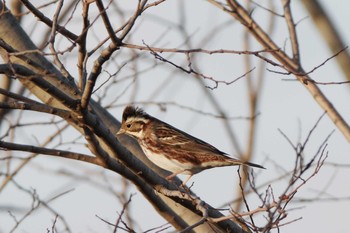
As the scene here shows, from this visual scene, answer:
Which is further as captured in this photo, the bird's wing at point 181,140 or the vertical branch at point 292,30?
the bird's wing at point 181,140

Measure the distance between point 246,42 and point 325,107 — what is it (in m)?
3.84

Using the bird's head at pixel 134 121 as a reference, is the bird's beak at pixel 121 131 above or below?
below

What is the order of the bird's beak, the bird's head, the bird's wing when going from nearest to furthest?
the bird's beak
the bird's head
the bird's wing

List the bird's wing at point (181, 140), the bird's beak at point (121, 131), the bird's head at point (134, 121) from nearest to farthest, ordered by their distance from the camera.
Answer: the bird's beak at point (121, 131), the bird's head at point (134, 121), the bird's wing at point (181, 140)

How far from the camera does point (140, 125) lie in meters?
8.52

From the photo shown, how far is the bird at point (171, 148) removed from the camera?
8.09 meters

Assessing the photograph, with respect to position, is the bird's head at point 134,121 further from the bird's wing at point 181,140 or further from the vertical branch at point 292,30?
the vertical branch at point 292,30

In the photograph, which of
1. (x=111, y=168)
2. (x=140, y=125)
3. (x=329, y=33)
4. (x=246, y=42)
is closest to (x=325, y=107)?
(x=329, y=33)

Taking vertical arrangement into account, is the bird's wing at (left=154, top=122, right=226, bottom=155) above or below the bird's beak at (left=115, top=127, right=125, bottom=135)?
above

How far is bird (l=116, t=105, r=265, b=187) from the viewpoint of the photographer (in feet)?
26.6

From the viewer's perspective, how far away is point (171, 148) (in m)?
8.57

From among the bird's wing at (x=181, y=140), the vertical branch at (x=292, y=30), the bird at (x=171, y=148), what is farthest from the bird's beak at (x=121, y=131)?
the vertical branch at (x=292, y=30)

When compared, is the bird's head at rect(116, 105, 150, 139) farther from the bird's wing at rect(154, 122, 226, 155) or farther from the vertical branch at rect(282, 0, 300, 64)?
the vertical branch at rect(282, 0, 300, 64)

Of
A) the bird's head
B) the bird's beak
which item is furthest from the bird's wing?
the bird's beak
